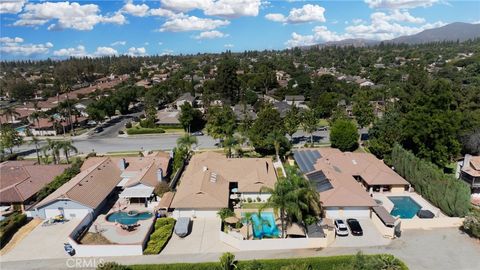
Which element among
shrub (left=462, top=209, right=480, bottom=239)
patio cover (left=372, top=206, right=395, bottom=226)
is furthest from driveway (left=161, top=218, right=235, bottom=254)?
shrub (left=462, top=209, right=480, bottom=239)

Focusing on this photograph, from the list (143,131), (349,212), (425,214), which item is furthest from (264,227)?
(143,131)

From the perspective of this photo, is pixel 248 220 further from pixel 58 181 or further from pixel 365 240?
pixel 58 181

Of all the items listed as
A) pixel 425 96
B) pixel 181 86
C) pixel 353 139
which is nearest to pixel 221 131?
pixel 353 139

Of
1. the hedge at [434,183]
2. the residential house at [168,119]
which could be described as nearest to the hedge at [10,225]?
the hedge at [434,183]

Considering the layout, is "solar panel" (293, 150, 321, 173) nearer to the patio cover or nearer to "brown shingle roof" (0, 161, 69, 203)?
the patio cover

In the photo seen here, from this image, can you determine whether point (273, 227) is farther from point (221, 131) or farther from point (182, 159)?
point (221, 131)

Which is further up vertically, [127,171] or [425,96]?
[425,96]
